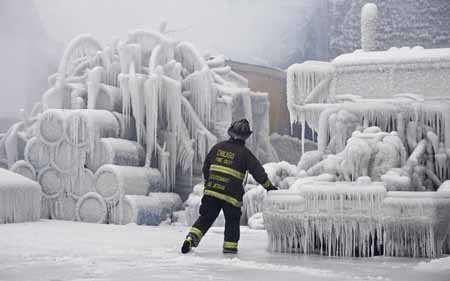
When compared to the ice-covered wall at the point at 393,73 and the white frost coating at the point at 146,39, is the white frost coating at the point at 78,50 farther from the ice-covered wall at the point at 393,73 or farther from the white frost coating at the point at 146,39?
the ice-covered wall at the point at 393,73

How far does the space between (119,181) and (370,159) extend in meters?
6.89

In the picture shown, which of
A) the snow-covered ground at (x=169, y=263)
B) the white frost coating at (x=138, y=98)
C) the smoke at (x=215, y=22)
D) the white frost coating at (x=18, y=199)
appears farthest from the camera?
the smoke at (x=215, y=22)

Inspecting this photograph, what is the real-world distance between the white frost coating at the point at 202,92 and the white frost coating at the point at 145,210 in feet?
8.08

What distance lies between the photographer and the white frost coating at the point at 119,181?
52.2ft

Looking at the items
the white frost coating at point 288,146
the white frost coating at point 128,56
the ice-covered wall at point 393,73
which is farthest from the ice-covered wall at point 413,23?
the white frost coating at point 288,146

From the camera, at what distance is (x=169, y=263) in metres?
7.97

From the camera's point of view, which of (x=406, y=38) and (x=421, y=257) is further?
(x=406, y=38)

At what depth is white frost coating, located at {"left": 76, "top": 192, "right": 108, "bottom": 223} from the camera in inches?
634

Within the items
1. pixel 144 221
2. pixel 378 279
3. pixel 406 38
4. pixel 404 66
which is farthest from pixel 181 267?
pixel 406 38

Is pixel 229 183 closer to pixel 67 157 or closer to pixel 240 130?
pixel 240 130

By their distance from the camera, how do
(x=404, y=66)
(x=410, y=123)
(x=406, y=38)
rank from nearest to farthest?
(x=410, y=123) < (x=404, y=66) < (x=406, y=38)

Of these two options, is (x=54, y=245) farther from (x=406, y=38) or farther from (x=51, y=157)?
(x=406, y=38)

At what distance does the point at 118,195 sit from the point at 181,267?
8.52 meters

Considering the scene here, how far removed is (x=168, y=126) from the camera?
711 inches
